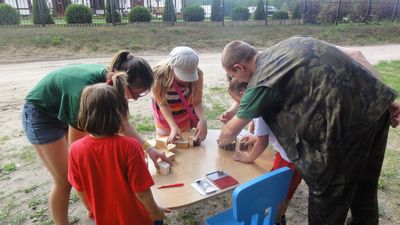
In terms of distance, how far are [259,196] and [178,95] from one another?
5.25 feet

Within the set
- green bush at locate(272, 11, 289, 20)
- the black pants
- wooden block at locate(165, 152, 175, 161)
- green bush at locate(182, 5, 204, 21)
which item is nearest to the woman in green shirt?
wooden block at locate(165, 152, 175, 161)

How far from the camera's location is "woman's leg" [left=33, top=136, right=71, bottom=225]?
230cm

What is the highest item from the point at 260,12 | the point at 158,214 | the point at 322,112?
the point at 322,112

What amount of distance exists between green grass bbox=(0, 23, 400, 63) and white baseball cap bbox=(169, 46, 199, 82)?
10030 mm

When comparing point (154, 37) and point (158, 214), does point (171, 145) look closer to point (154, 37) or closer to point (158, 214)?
point (158, 214)

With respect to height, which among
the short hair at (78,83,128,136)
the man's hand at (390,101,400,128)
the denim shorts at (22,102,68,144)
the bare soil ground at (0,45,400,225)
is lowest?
the bare soil ground at (0,45,400,225)

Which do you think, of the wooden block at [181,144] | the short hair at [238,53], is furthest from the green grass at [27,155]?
the short hair at [238,53]

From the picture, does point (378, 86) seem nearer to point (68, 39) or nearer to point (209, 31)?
point (68, 39)

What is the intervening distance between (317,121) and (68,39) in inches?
508

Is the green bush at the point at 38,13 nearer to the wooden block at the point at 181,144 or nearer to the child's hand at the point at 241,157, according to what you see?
the wooden block at the point at 181,144

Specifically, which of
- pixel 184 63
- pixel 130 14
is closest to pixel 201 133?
pixel 184 63

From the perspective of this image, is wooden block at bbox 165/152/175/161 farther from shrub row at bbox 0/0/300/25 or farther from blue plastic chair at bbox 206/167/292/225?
shrub row at bbox 0/0/300/25

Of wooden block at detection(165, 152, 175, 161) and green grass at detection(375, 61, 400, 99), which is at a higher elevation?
wooden block at detection(165, 152, 175, 161)

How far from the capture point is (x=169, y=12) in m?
17.5
